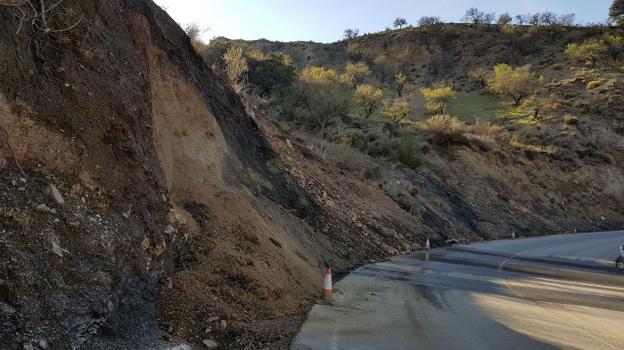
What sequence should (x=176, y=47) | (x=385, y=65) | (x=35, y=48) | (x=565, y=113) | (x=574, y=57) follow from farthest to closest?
(x=385, y=65), (x=574, y=57), (x=565, y=113), (x=176, y=47), (x=35, y=48)

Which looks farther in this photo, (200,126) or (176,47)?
(176,47)

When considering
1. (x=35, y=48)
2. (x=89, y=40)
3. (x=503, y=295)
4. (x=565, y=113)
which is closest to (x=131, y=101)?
(x=89, y=40)

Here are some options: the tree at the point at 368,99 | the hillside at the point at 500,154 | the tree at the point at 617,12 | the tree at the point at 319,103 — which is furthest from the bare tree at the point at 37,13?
the tree at the point at 617,12

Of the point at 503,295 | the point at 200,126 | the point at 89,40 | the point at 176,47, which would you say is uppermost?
the point at 176,47

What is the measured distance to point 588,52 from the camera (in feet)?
280

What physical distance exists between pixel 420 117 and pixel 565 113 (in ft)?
55.8

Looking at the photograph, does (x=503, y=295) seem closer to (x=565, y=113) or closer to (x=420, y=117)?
(x=420, y=117)

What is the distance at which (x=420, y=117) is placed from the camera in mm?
62594

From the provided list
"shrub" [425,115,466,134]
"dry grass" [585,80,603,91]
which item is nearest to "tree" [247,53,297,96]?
"shrub" [425,115,466,134]

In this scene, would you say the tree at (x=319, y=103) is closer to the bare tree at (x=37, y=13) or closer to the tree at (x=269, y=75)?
the tree at (x=269, y=75)

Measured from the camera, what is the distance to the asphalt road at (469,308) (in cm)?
748

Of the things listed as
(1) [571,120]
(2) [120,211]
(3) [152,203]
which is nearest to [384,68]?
(1) [571,120]

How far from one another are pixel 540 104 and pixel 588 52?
28474 mm

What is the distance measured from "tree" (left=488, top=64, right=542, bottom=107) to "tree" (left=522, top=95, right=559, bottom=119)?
277 centimetres
